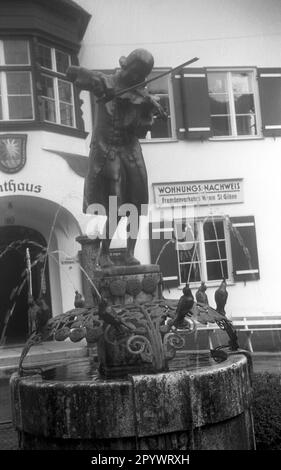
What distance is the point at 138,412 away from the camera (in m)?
3.45

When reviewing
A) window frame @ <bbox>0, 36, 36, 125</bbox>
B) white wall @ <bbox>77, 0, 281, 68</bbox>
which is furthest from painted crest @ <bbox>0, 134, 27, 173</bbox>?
white wall @ <bbox>77, 0, 281, 68</bbox>

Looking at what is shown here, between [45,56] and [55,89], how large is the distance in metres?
0.64

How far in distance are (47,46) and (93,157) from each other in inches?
290

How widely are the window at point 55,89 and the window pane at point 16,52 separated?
0.88ft

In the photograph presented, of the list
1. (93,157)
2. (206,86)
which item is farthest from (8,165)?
(93,157)

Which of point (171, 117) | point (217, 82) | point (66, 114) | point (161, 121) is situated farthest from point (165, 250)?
point (217, 82)

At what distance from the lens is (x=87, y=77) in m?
4.70

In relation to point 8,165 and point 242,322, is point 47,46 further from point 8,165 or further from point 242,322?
point 242,322

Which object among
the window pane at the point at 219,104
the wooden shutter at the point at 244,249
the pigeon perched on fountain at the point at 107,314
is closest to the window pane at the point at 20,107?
the window pane at the point at 219,104

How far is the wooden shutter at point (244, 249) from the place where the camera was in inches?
485

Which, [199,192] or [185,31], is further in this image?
[185,31]

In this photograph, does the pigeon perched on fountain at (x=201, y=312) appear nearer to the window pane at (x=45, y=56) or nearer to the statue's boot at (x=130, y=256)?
the statue's boot at (x=130, y=256)

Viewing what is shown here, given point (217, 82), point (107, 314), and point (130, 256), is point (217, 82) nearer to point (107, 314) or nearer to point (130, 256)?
point (130, 256)

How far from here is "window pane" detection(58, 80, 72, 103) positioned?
11648mm
